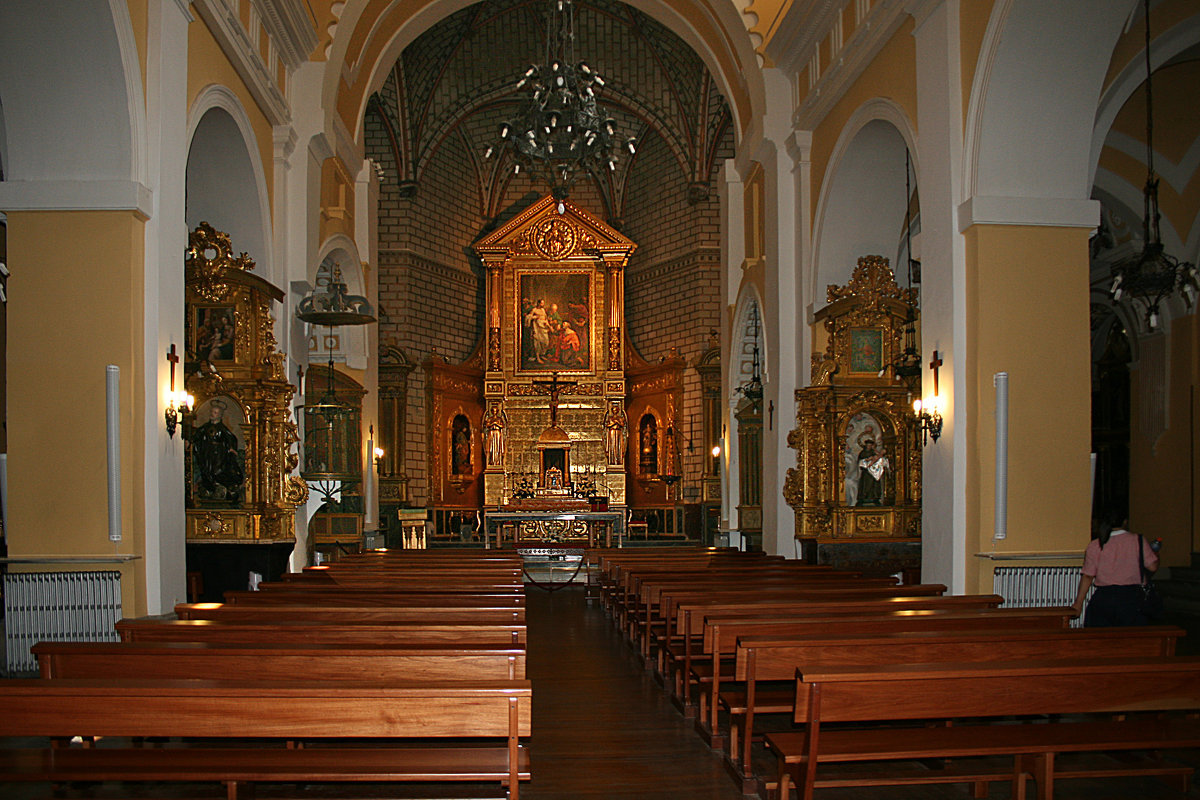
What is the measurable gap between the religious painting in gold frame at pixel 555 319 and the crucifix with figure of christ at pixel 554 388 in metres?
0.46

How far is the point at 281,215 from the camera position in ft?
38.4

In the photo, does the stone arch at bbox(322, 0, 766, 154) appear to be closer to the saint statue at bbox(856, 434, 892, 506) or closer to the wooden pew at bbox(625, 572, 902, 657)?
the saint statue at bbox(856, 434, 892, 506)

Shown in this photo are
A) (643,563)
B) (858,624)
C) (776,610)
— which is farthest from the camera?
(643,563)

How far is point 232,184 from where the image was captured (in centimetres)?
1074

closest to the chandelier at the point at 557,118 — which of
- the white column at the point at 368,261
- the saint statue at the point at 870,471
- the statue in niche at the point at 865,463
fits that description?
the white column at the point at 368,261

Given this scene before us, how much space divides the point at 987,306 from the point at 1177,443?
23.9ft

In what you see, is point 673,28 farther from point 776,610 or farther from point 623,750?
point 623,750

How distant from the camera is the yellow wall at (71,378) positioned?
699 cm

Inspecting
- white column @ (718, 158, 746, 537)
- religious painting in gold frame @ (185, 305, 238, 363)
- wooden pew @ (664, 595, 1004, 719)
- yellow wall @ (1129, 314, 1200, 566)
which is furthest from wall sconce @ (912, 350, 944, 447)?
white column @ (718, 158, 746, 537)

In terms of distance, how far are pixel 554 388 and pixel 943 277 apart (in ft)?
46.8

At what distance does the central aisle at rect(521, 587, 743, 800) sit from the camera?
462 centimetres

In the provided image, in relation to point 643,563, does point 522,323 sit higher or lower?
higher

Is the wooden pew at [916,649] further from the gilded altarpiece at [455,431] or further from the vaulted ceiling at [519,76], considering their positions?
the vaulted ceiling at [519,76]

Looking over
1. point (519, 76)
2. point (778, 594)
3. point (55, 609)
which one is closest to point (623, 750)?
point (778, 594)
